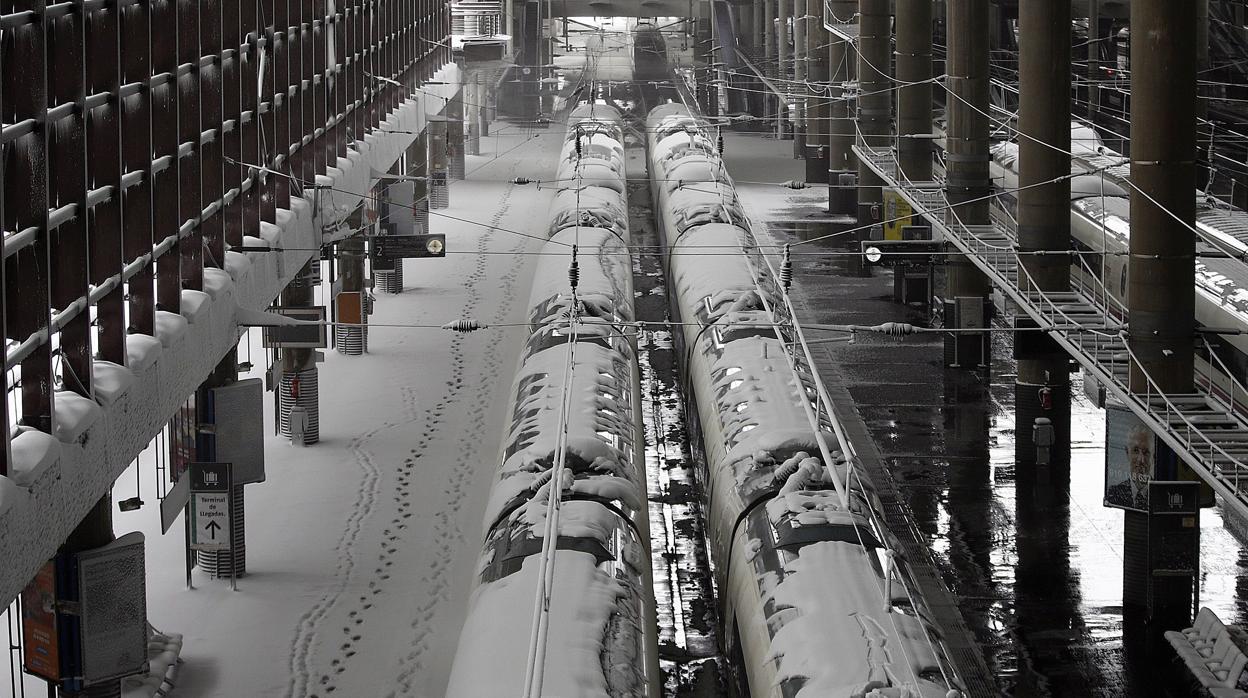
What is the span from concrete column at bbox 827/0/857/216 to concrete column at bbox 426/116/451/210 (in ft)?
39.2

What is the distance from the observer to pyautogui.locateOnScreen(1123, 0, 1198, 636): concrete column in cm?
1717

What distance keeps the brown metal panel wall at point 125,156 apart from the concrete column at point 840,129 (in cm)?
2502

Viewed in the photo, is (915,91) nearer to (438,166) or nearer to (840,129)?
(840,129)

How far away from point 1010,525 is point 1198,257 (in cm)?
441

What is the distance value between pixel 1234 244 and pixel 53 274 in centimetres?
1716

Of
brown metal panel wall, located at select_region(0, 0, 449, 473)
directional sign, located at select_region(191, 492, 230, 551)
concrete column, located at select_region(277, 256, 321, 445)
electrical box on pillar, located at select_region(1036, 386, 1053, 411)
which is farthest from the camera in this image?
concrete column, located at select_region(277, 256, 321, 445)

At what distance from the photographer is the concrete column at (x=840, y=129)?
4641cm

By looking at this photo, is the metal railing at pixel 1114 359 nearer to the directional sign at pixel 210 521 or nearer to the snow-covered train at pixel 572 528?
the snow-covered train at pixel 572 528

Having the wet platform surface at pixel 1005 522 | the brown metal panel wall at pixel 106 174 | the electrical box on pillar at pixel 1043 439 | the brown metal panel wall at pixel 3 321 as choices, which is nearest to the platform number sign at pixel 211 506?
the brown metal panel wall at pixel 106 174

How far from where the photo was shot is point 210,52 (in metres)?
18.0

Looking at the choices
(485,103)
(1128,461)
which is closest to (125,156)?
(1128,461)

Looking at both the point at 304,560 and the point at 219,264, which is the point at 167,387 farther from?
the point at 304,560

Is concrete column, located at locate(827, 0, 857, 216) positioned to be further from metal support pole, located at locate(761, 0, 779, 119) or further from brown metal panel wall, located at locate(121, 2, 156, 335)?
brown metal panel wall, located at locate(121, 2, 156, 335)

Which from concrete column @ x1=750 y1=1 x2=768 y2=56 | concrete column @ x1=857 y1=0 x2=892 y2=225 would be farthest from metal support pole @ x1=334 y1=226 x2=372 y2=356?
concrete column @ x1=750 y1=1 x2=768 y2=56
